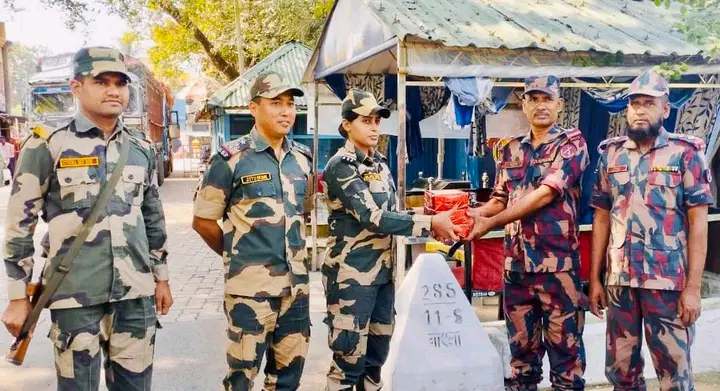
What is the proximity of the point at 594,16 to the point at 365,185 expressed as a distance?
161 inches

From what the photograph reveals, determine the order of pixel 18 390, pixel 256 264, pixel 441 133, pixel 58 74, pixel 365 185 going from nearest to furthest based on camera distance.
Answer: pixel 256 264, pixel 365 185, pixel 18 390, pixel 441 133, pixel 58 74

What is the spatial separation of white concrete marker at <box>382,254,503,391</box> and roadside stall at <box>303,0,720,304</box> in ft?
2.52

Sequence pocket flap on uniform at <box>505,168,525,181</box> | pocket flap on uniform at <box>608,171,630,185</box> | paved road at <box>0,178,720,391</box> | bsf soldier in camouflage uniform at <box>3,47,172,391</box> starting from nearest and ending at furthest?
bsf soldier in camouflage uniform at <box>3,47,172,391</box>
pocket flap on uniform at <box>608,171,630,185</box>
pocket flap on uniform at <box>505,168,525,181</box>
paved road at <box>0,178,720,391</box>

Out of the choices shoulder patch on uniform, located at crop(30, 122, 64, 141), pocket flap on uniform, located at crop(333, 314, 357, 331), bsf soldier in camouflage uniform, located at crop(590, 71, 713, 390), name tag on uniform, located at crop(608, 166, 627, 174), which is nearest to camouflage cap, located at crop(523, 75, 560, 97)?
bsf soldier in camouflage uniform, located at crop(590, 71, 713, 390)

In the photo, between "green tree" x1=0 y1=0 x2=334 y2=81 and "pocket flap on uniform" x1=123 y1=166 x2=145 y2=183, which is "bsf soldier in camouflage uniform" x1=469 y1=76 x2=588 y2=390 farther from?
"green tree" x1=0 y1=0 x2=334 y2=81

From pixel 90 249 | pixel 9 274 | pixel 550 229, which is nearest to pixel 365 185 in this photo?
pixel 550 229

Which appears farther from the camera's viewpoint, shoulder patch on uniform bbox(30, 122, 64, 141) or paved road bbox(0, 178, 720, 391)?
paved road bbox(0, 178, 720, 391)

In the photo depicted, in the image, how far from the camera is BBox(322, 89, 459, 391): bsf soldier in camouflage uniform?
10.2 ft

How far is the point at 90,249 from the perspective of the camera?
8.16 ft

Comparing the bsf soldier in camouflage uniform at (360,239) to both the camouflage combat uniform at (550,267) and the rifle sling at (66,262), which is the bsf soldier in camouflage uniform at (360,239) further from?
the rifle sling at (66,262)

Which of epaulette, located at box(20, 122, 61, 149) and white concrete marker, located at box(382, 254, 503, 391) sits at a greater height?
epaulette, located at box(20, 122, 61, 149)

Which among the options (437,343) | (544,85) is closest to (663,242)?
(544,85)

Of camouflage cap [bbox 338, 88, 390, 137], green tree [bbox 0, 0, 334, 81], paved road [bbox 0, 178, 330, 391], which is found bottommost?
→ paved road [bbox 0, 178, 330, 391]

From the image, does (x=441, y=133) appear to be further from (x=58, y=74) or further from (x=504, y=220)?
(x=58, y=74)
